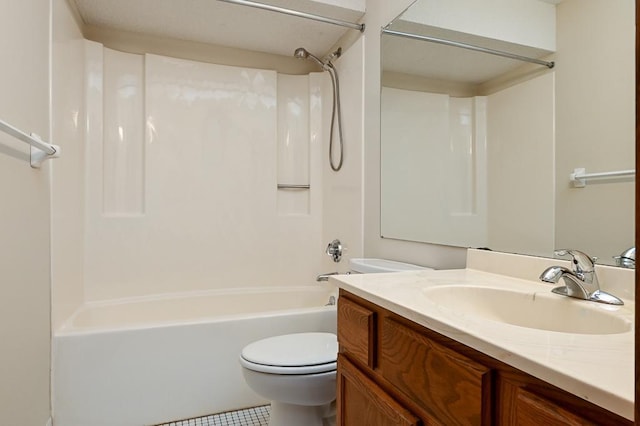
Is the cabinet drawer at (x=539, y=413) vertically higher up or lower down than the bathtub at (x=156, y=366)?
higher up

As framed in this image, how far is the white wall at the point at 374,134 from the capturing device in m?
1.87

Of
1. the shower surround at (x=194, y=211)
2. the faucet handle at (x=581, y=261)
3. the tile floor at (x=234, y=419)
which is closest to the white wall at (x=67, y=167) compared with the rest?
the shower surround at (x=194, y=211)

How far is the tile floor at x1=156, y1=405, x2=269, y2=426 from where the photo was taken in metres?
1.70

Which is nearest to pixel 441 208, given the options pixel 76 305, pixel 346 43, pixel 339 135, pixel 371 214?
pixel 371 214

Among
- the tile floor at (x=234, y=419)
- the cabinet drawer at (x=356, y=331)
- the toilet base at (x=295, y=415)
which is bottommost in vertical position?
the tile floor at (x=234, y=419)

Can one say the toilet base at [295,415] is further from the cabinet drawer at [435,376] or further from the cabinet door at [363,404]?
the cabinet drawer at [435,376]

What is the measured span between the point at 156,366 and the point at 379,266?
1.12m

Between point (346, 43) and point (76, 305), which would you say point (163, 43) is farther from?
point (76, 305)

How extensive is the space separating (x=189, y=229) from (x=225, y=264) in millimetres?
338

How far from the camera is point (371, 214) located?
2066 millimetres

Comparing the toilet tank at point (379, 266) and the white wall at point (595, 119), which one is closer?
the white wall at point (595, 119)

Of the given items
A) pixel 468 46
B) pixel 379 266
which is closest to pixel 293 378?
pixel 379 266

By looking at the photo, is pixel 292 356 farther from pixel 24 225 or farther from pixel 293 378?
pixel 24 225

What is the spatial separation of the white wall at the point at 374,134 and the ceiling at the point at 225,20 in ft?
0.58
